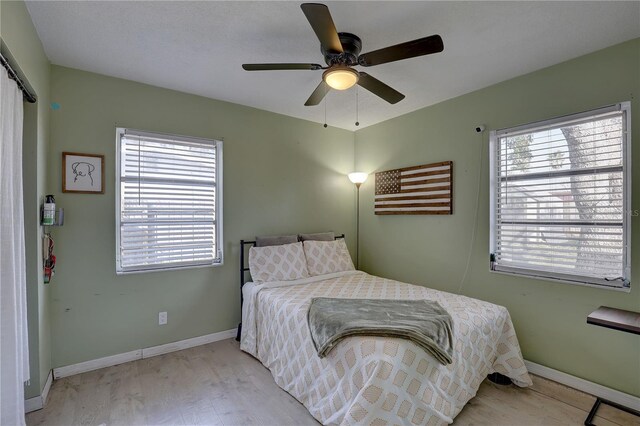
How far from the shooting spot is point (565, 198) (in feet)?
8.45

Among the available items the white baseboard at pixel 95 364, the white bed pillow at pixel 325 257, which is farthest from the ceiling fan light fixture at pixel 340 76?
the white baseboard at pixel 95 364

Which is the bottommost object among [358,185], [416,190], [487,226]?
[487,226]

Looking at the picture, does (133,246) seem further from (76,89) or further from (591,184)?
(591,184)

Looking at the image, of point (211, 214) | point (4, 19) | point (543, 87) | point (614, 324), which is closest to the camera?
point (4, 19)

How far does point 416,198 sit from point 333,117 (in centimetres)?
142

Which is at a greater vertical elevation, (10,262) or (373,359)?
(10,262)

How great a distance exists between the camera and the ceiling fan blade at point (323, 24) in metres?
1.47

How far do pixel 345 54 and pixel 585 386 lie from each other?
3041 millimetres

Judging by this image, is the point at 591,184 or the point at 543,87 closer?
the point at 591,184

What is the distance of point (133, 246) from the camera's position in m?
2.93

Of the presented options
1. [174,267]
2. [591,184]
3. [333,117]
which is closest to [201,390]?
[174,267]

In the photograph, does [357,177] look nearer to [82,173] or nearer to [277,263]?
[277,263]

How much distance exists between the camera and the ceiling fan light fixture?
201 cm

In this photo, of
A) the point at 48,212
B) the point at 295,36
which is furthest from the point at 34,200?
the point at 295,36
